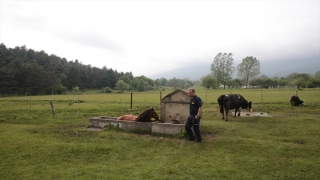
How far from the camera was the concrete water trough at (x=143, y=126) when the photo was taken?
9.73m

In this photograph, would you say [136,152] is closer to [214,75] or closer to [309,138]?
[309,138]

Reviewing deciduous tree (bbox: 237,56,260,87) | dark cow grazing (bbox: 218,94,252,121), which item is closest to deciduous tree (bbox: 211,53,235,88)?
deciduous tree (bbox: 237,56,260,87)

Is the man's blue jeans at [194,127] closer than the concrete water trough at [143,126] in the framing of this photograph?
Yes

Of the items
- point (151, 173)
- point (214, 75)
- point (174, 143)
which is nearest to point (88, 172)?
point (151, 173)

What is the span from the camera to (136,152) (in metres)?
7.30

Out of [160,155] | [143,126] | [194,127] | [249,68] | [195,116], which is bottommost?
[160,155]

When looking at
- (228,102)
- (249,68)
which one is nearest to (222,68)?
(249,68)

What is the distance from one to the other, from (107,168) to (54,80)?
257ft

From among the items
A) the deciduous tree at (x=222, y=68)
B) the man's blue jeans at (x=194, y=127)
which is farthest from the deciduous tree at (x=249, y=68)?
the man's blue jeans at (x=194, y=127)

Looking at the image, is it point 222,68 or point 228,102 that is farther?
point 222,68

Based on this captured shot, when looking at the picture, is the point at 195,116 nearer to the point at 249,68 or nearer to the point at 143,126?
the point at 143,126

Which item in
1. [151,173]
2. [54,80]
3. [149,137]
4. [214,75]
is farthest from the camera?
[214,75]

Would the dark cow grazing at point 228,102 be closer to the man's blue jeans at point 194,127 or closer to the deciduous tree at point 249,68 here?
the man's blue jeans at point 194,127

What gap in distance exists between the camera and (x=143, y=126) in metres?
10.5
